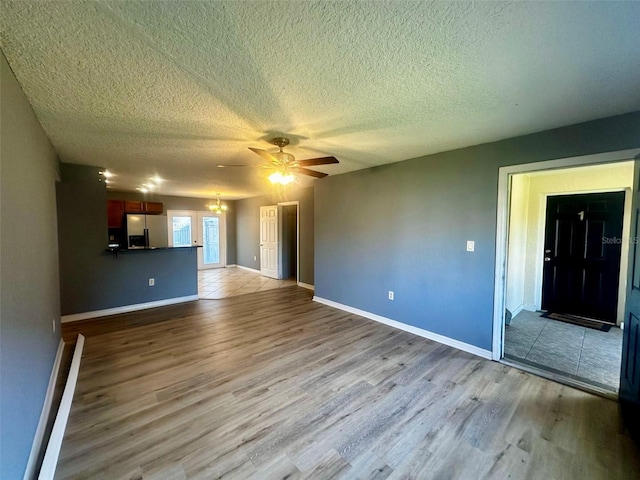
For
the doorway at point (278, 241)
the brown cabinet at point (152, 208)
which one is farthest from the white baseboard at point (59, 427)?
the brown cabinet at point (152, 208)

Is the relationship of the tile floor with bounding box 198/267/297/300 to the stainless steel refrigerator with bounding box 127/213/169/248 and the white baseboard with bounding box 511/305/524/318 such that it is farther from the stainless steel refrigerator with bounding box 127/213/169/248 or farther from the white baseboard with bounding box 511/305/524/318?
the white baseboard with bounding box 511/305/524/318

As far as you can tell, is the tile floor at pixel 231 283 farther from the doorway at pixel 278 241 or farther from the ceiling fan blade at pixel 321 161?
the ceiling fan blade at pixel 321 161

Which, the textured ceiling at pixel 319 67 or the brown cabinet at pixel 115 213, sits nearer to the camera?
the textured ceiling at pixel 319 67

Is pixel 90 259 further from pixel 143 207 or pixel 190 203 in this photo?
pixel 190 203

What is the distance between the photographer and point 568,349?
3.12 metres

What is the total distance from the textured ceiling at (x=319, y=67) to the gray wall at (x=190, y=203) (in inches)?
207

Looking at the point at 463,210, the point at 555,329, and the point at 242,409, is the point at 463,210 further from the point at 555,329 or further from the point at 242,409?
the point at 242,409

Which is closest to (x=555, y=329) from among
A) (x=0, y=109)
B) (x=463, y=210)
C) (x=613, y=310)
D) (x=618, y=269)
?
(x=613, y=310)

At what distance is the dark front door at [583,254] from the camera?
392cm

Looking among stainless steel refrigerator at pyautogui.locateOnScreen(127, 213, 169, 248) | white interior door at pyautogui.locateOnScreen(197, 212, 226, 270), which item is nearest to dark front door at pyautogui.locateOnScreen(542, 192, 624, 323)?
stainless steel refrigerator at pyautogui.locateOnScreen(127, 213, 169, 248)

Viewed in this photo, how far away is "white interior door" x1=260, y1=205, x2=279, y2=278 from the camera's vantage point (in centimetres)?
716

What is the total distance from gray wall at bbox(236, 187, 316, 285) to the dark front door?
4090 millimetres

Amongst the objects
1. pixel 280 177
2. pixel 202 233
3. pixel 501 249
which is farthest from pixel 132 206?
pixel 501 249

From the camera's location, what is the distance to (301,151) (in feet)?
10.5
